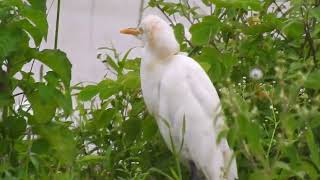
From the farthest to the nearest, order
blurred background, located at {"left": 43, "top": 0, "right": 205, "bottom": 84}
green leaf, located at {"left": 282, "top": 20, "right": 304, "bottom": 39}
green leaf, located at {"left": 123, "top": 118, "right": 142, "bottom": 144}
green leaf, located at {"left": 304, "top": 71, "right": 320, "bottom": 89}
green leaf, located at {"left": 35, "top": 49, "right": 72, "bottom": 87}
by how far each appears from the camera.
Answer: blurred background, located at {"left": 43, "top": 0, "right": 205, "bottom": 84} → green leaf, located at {"left": 123, "top": 118, "right": 142, "bottom": 144} → green leaf, located at {"left": 282, "top": 20, "right": 304, "bottom": 39} → green leaf, located at {"left": 35, "top": 49, "right": 72, "bottom": 87} → green leaf, located at {"left": 304, "top": 71, "right": 320, "bottom": 89}

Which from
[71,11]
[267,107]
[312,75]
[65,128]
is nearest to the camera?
[312,75]

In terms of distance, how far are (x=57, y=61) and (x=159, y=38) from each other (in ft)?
1.30

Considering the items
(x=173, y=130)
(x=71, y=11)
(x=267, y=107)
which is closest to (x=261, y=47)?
(x=267, y=107)

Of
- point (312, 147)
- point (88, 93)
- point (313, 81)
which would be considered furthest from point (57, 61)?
point (312, 147)

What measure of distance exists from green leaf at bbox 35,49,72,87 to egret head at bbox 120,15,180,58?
14.3 inches

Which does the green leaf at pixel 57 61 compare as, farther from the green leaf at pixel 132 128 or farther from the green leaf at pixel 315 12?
the green leaf at pixel 315 12

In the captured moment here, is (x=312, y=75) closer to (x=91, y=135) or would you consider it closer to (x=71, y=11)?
(x=91, y=135)

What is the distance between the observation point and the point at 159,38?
122 inches

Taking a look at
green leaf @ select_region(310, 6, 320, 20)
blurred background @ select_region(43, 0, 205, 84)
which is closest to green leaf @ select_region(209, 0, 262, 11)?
green leaf @ select_region(310, 6, 320, 20)

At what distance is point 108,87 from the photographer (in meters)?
3.10

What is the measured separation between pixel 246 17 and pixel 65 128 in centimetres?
78

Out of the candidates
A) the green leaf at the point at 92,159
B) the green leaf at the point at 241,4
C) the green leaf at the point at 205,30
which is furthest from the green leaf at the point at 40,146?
the green leaf at the point at 241,4

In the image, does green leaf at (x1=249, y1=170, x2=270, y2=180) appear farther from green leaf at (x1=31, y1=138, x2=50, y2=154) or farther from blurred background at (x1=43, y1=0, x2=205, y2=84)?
blurred background at (x1=43, y1=0, x2=205, y2=84)

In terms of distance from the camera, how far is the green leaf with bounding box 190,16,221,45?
3053 mm
